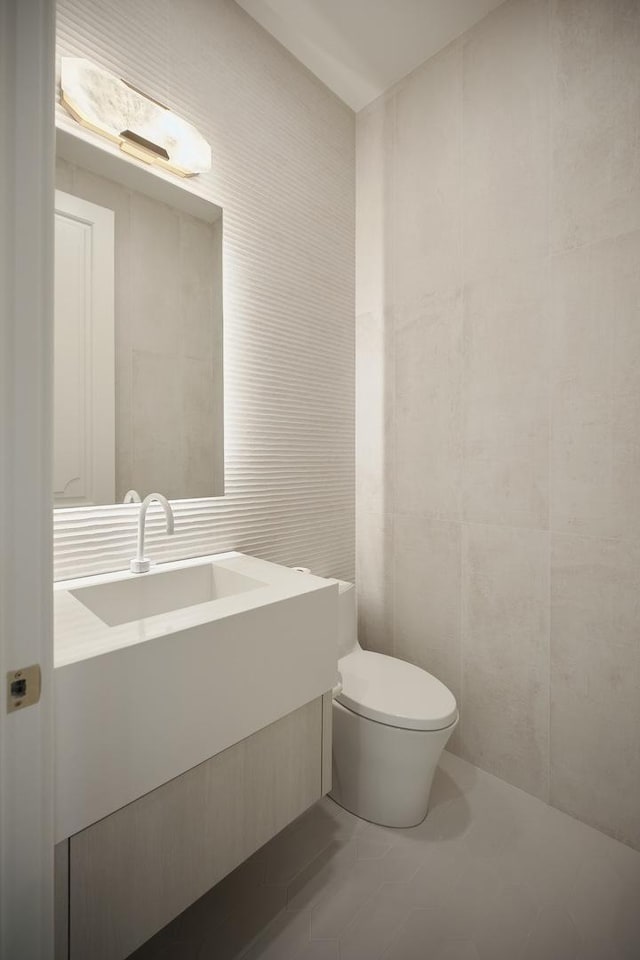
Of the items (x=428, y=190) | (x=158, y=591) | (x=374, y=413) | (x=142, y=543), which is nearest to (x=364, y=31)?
(x=428, y=190)

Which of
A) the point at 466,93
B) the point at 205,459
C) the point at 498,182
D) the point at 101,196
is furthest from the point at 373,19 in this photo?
the point at 205,459

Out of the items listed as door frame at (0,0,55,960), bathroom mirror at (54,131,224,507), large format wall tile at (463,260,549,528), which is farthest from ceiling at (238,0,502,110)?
door frame at (0,0,55,960)

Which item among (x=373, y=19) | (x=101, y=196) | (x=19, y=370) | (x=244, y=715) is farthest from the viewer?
(x=373, y=19)

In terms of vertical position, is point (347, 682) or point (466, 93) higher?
point (466, 93)

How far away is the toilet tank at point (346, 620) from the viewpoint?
171cm

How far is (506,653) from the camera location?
164cm

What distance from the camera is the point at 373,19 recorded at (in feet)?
5.36

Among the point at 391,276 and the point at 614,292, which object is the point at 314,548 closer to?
the point at 391,276

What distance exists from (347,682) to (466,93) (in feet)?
7.09

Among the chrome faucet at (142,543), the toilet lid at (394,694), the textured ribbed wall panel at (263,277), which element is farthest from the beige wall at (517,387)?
the chrome faucet at (142,543)

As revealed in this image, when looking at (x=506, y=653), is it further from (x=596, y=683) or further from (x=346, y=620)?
(x=346, y=620)

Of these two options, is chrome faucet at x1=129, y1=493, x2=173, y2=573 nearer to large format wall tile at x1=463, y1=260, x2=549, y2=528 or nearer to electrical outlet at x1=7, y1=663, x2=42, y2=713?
electrical outlet at x1=7, y1=663, x2=42, y2=713

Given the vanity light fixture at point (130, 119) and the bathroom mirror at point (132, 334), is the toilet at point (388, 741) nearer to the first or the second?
the bathroom mirror at point (132, 334)

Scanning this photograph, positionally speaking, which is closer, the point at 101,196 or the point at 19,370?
the point at 19,370
